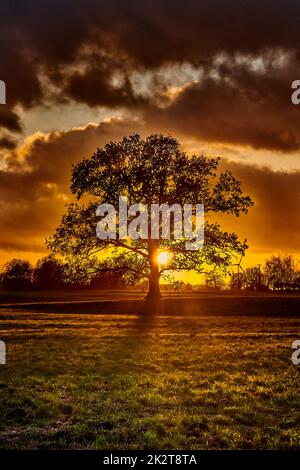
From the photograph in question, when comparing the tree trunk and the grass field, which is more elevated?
the tree trunk

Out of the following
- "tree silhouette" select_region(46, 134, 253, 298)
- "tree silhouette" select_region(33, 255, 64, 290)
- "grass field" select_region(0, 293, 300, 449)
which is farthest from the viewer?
"tree silhouette" select_region(33, 255, 64, 290)

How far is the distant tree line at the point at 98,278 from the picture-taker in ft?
169

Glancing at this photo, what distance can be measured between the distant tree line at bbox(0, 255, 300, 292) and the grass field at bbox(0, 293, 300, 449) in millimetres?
25556

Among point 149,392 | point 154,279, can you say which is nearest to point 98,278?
point 154,279

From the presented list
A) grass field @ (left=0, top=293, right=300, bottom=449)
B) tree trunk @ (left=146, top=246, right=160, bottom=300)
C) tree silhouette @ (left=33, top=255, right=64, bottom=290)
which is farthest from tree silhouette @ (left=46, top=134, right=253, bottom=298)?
tree silhouette @ (left=33, top=255, right=64, bottom=290)

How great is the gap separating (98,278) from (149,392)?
120695mm

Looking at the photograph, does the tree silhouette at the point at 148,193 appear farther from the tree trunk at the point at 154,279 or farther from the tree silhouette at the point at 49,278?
the tree silhouette at the point at 49,278

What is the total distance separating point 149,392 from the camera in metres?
12.5

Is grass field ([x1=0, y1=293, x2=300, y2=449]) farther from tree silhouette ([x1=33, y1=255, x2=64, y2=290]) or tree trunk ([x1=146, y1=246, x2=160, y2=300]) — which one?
tree silhouette ([x1=33, y1=255, x2=64, y2=290])

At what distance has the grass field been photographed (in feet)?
29.9

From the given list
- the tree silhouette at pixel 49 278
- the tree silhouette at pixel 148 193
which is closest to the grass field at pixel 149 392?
the tree silhouette at pixel 148 193

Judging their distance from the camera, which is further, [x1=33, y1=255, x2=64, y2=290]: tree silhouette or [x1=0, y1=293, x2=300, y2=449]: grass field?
[x1=33, y1=255, x2=64, y2=290]: tree silhouette

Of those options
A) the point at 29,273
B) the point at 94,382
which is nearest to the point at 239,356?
the point at 94,382
